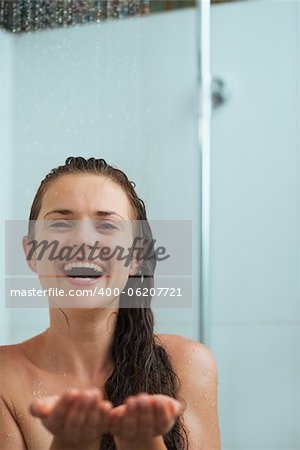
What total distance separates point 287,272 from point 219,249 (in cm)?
14

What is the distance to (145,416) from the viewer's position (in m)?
0.61

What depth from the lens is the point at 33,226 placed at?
84 centimetres

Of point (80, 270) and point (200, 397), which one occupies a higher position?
point (80, 270)

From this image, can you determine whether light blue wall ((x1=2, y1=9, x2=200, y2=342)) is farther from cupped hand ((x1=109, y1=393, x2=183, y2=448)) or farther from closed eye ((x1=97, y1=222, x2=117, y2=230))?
cupped hand ((x1=109, y1=393, x2=183, y2=448))

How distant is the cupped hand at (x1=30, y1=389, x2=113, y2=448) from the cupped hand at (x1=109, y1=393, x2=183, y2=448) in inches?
0.4

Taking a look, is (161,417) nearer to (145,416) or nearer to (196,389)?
(145,416)

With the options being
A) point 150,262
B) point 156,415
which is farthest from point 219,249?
point 156,415

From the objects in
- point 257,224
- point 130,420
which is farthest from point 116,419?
point 257,224

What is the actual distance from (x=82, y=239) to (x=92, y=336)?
12 cm

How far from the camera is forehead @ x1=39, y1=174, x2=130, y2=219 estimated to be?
81 cm

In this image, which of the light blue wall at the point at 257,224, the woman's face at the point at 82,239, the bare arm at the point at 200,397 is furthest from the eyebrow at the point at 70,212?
the light blue wall at the point at 257,224

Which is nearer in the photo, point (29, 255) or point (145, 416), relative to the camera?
point (145, 416)

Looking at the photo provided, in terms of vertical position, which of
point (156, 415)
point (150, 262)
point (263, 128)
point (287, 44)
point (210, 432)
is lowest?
point (210, 432)

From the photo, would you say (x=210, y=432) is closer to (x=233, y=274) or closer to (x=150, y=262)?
(x=150, y=262)
